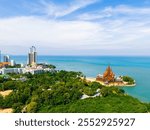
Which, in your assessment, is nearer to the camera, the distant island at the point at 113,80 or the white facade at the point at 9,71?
the distant island at the point at 113,80

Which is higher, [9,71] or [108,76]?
[108,76]

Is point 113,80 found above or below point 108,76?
below

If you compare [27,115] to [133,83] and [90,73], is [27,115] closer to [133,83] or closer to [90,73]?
[133,83]

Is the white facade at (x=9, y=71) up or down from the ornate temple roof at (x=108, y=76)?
down

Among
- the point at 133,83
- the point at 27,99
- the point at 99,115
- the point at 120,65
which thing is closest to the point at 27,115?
the point at 99,115

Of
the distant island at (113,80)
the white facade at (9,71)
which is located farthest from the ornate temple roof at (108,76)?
the white facade at (9,71)

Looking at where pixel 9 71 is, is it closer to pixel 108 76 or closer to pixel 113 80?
pixel 108 76

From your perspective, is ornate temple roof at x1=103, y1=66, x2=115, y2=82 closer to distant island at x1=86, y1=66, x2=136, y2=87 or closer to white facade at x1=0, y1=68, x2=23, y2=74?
distant island at x1=86, y1=66, x2=136, y2=87

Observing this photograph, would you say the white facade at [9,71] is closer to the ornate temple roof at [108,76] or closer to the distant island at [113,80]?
the distant island at [113,80]

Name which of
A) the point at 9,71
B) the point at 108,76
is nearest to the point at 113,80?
the point at 108,76

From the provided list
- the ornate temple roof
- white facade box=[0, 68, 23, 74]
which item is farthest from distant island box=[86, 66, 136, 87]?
white facade box=[0, 68, 23, 74]

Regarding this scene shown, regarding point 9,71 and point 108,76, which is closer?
point 108,76
